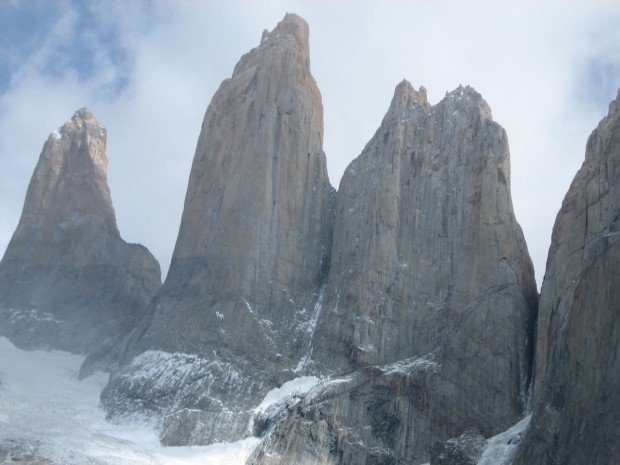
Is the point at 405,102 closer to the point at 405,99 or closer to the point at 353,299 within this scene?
the point at 405,99

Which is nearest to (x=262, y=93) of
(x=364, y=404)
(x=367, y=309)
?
(x=367, y=309)

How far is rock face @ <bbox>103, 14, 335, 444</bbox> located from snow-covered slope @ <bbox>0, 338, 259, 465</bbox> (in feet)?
6.62

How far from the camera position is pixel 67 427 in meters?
71.2

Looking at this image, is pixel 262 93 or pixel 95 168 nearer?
pixel 262 93

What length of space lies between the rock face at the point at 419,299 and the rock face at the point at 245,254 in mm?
2687

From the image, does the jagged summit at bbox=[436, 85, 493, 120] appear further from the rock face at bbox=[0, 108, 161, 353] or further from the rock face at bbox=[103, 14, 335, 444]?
the rock face at bbox=[0, 108, 161, 353]

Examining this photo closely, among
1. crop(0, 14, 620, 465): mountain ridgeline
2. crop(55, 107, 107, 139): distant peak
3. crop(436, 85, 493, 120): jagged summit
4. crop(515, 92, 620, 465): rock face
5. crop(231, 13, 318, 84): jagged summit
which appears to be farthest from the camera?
crop(55, 107, 107, 139): distant peak

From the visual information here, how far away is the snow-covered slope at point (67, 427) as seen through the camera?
63.4 m

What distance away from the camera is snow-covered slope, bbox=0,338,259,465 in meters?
63.4

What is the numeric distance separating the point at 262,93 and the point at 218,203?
1029cm

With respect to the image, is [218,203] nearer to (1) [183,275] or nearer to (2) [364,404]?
(1) [183,275]

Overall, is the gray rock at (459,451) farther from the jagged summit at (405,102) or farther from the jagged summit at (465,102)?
the jagged summit at (405,102)

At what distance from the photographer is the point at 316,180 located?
281 feet

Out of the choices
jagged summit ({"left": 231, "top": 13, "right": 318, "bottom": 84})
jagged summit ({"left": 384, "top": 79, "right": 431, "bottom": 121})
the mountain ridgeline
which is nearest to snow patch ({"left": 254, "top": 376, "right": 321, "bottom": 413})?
the mountain ridgeline
